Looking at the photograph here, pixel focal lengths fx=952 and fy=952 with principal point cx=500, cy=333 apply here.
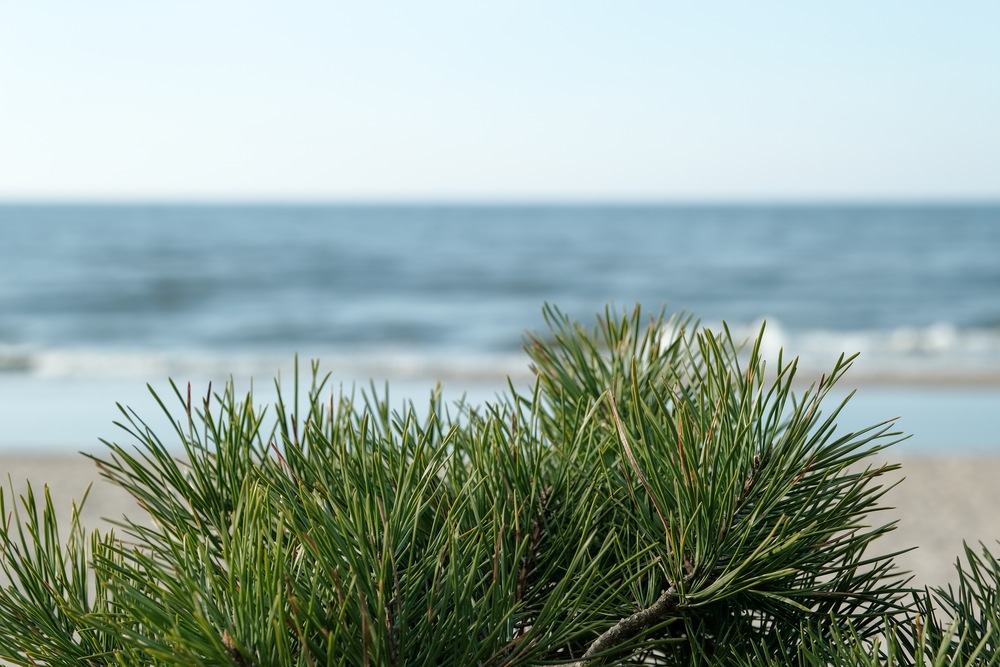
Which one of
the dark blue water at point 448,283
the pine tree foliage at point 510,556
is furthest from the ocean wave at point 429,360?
the pine tree foliage at point 510,556

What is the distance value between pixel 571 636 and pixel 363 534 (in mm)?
146

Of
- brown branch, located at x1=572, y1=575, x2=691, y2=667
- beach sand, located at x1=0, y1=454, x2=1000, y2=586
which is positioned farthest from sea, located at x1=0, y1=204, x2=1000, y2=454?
brown branch, located at x1=572, y1=575, x2=691, y2=667

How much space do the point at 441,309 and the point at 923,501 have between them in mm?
14886

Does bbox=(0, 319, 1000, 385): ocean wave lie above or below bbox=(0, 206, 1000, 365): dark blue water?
below

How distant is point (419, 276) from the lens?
90.0ft

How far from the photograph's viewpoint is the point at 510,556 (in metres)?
0.63

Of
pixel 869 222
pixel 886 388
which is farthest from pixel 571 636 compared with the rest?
pixel 869 222

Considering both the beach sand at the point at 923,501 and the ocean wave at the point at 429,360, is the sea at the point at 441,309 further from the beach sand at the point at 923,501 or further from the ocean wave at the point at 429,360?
the beach sand at the point at 923,501

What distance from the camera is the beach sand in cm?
609

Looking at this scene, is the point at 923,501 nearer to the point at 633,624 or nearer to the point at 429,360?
the point at 633,624

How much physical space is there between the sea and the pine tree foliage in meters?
1.05

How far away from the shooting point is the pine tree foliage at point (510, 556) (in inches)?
20.3

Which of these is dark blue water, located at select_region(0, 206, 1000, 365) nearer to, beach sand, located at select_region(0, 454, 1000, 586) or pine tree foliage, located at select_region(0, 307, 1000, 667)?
beach sand, located at select_region(0, 454, 1000, 586)

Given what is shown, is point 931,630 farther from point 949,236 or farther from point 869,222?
point 869,222
